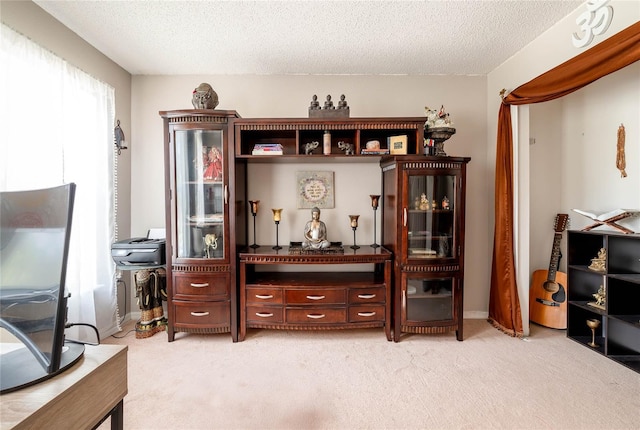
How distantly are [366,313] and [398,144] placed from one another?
1.54 metres

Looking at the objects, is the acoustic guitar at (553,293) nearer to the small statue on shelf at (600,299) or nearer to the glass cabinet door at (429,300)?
the small statue on shelf at (600,299)

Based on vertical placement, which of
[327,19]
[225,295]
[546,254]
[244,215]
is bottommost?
[225,295]

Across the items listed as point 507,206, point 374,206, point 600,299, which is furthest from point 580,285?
point 374,206

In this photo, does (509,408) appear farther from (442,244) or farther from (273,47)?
(273,47)

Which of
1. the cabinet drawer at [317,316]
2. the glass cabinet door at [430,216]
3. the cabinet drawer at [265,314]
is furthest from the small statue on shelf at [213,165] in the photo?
the glass cabinet door at [430,216]

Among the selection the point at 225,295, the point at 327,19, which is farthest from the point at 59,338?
the point at 327,19

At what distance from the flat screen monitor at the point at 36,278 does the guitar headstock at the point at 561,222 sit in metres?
3.62

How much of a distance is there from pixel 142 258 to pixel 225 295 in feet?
2.57

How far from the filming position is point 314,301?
2572 millimetres

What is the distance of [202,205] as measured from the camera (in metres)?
2.64

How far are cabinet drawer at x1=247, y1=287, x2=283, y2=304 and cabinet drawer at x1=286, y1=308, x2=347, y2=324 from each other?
0.17 meters

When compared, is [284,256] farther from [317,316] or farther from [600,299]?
[600,299]

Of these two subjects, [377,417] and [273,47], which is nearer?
[377,417]

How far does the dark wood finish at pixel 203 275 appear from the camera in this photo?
101 inches
